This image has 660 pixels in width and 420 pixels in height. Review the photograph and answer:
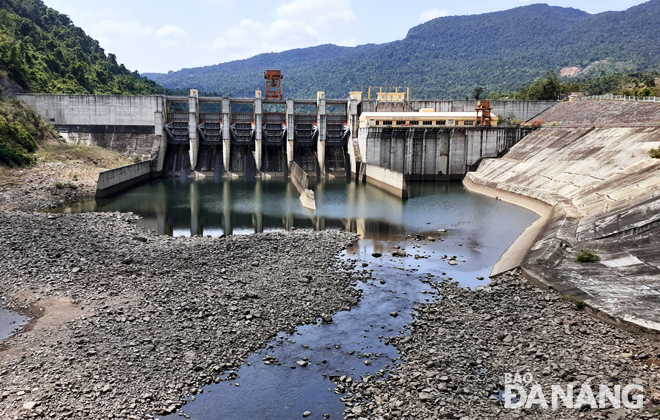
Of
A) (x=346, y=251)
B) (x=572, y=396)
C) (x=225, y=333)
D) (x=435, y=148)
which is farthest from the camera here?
(x=435, y=148)

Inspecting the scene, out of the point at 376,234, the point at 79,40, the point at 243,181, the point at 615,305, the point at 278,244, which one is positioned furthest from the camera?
the point at 79,40

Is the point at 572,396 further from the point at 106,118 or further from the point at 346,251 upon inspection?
the point at 106,118

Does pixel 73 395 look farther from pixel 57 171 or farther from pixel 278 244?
pixel 57 171

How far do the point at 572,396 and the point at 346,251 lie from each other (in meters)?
15.9

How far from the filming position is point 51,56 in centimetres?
7600

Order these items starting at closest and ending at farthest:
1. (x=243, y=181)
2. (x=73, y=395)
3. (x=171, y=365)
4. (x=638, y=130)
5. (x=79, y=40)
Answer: (x=73, y=395)
(x=171, y=365)
(x=638, y=130)
(x=243, y=181)
(x=79, y=40)

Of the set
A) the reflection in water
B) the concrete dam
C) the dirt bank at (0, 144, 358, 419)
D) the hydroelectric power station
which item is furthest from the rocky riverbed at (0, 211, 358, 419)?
the concrete dam

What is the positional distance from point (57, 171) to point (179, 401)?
37066 millimetres

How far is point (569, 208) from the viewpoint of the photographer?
3161cm

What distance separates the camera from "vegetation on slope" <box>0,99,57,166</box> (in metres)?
41.8

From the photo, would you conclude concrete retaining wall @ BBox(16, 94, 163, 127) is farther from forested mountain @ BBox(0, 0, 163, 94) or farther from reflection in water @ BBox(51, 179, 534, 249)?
reflection in water @ BBox(51, 179, 534, 249)

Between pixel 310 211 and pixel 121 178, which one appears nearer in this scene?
pixel 310 211

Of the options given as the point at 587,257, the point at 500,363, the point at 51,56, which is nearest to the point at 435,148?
the point at 587,257

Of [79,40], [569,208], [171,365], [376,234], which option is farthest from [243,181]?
[79,40]
